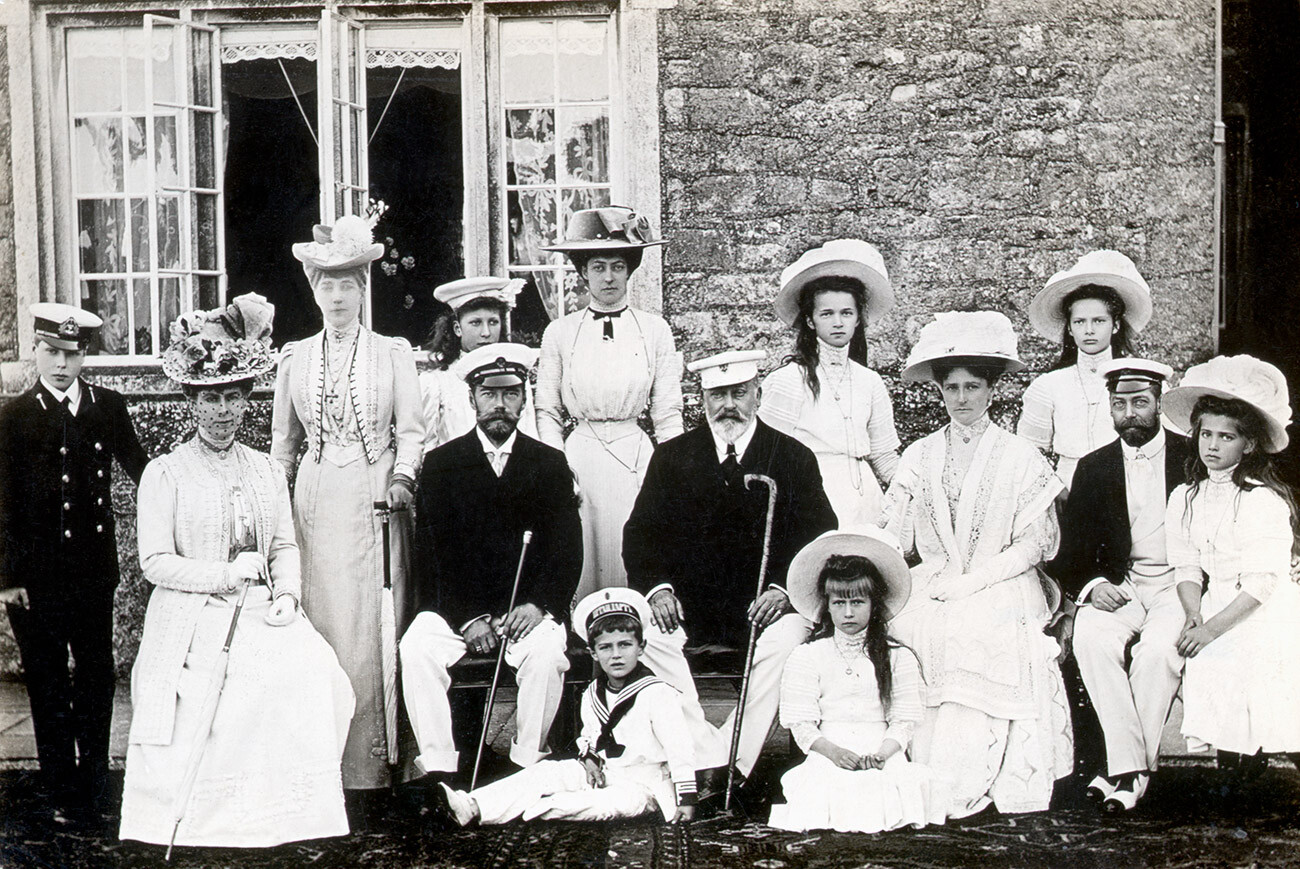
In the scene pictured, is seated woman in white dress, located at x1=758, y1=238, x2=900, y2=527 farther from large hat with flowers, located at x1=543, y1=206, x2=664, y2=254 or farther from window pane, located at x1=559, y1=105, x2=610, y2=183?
window pane, located at x1=559, y1=105, x2=610, y2=183

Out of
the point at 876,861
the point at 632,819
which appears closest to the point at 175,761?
the point at 632,819

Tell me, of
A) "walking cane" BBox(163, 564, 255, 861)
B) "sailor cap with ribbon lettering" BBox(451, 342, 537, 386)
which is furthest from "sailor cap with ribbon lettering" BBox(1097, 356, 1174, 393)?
"walking cane" BBox(163, 564, 255, 861)

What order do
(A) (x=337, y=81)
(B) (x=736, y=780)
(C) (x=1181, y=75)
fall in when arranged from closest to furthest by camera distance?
1. (B) (x=736, y=780)
2. (C) (x=1181, y=75)
3. (A) (x=337, y=81)

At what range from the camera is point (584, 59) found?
546cm

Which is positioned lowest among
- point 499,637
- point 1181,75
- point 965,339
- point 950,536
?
point 499,637

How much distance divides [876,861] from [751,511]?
1.31 m

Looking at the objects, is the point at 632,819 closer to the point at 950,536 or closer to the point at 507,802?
the point at 507,802

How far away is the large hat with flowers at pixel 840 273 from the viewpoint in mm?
4926

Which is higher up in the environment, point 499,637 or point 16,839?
point 499,637

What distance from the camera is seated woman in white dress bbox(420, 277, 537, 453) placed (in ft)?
16.6

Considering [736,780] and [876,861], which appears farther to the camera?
[736,780]

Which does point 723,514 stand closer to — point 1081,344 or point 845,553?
point 845,553

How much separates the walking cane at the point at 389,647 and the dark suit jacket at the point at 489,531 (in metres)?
0.10

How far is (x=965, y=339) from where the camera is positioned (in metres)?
4.47
